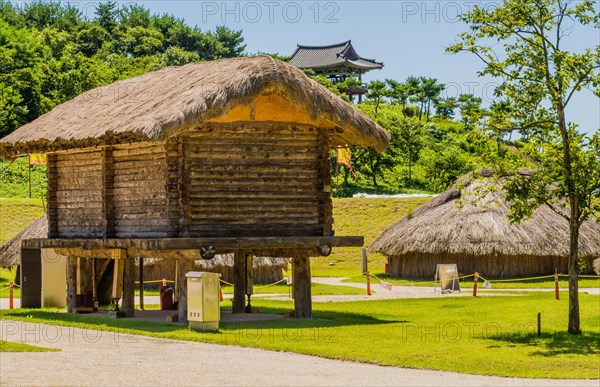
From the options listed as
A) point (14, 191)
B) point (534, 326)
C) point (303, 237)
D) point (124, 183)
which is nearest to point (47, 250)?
point (124, 183)

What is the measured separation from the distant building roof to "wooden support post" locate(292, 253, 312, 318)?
87289 millimetres

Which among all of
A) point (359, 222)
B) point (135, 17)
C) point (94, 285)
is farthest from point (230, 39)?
point (94, 285)

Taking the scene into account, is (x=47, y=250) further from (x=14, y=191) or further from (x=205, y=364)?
(x=14, y=191)

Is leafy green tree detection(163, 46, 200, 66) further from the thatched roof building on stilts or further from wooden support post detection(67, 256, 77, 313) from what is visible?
wooden support post detection(67, 256, 77, 313)

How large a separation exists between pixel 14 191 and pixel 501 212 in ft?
113

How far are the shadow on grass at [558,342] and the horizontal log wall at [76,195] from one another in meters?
10.3

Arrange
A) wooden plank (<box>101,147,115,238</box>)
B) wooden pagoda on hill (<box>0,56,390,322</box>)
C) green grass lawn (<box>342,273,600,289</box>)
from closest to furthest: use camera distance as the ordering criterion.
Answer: wooden pagoda on hill (<box>0,56,390,322</box>)
wooden plank (<box>101,147,115,238</box>)
green grass lawn (<box>342,273,600,289</box>)

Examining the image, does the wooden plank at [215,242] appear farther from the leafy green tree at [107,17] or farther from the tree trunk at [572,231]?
the leafy green tree at [107,17]

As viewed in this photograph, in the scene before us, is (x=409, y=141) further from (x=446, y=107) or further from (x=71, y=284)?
(x=71, y=284)

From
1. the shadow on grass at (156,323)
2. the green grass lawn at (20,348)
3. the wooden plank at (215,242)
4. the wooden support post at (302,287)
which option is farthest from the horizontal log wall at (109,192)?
the green grass lawn at (20,348)

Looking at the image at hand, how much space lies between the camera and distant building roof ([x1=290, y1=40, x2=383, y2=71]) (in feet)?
377

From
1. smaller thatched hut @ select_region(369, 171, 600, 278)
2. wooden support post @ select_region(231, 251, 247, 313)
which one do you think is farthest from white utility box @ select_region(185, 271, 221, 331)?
smaller thatched hut @ select_region(369, 171, 600, 278)

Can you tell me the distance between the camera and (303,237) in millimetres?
26438

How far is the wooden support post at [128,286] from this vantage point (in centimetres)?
2723
